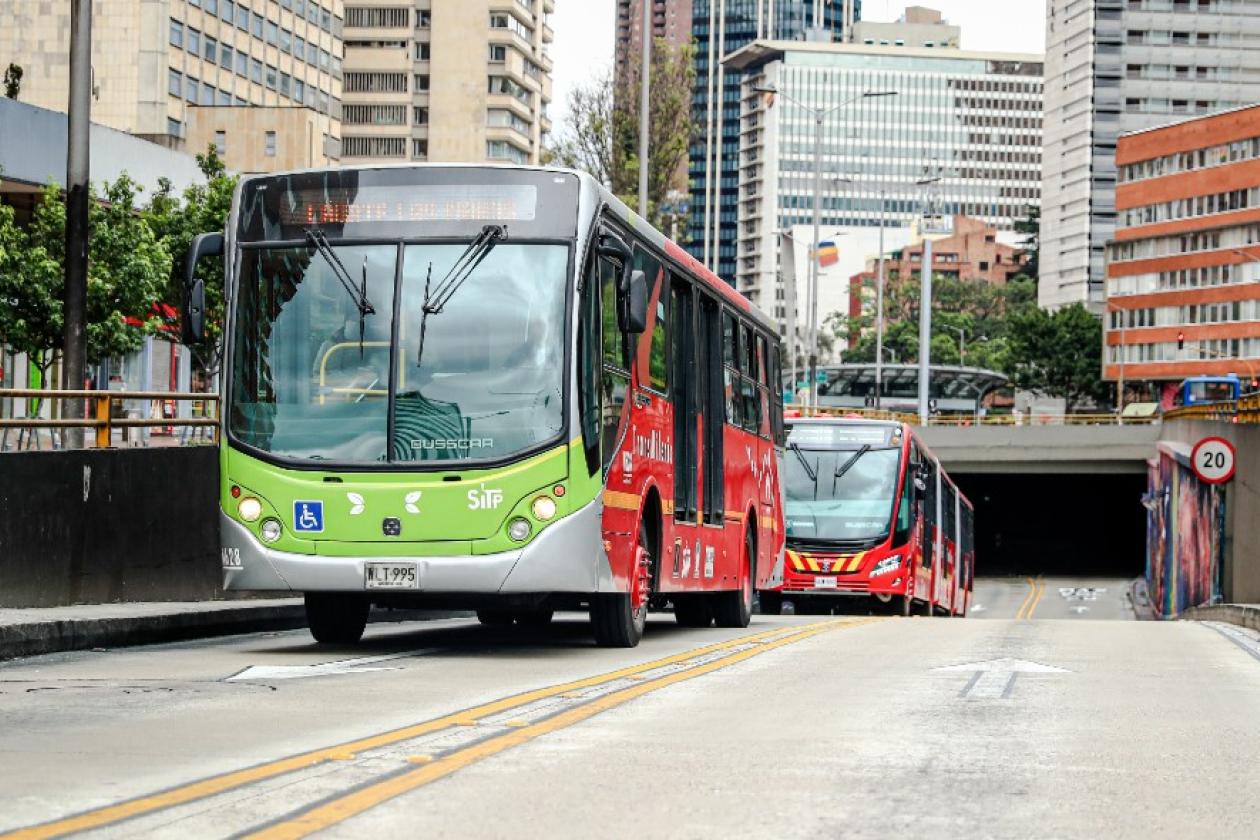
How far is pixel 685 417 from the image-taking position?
18.4 meters

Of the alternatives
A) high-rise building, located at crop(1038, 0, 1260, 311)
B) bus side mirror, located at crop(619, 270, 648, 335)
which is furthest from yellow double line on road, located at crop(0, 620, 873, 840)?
high-rise building, located at crop(1038, 0, 1260, 311)

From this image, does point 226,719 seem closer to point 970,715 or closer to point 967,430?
point 970,715

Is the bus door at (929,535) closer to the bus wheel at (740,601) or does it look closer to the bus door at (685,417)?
the bus wheel at (740,601)

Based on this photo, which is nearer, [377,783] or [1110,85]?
[377,783]

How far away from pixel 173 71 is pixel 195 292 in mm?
75409

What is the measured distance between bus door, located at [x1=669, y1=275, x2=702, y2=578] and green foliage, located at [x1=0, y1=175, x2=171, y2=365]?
2351 cm

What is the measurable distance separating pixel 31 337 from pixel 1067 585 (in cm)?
4858

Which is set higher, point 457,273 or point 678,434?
point 457,273

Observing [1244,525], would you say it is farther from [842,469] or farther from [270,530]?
[270,530]

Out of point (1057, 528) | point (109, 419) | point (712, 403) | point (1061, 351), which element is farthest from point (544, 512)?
point (1061, 351)

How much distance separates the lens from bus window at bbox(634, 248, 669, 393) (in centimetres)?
1678

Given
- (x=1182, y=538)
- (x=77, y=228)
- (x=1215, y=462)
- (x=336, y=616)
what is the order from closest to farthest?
(x=336, y=616)
(x=77, y=228)
(x=1215, y=462)
(x=1182, y=538)

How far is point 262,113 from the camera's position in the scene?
89.2m

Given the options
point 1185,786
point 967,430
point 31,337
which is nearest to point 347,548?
point 1185,786
